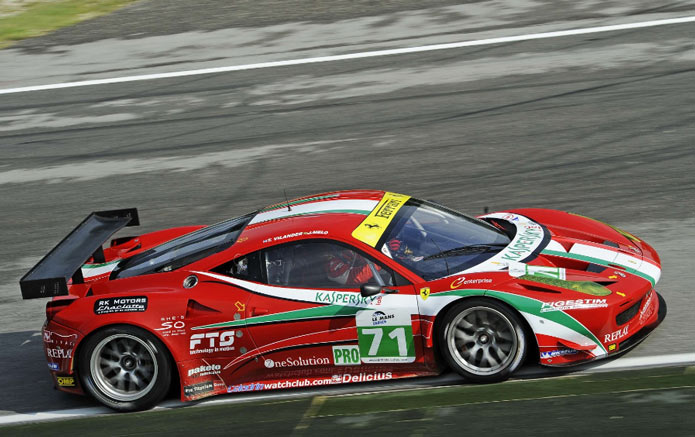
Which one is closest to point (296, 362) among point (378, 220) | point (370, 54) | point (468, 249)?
point (378, 220)

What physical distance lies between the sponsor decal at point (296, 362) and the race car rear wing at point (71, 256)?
1.46 meters

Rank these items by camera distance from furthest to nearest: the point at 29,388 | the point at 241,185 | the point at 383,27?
the point at 383,27 → the point at 241,185 → the point at 29,388

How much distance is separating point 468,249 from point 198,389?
6.81 ft

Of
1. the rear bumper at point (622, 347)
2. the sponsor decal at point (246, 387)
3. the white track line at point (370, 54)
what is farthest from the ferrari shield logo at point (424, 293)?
the white track line at point (370, 54)

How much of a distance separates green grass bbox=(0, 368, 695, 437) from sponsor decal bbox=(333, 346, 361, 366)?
22 centimetres

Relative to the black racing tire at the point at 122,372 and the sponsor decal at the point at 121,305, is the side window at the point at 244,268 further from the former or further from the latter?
the black racing tire at the point at 122,372

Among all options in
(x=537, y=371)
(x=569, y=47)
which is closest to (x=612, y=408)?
(x=537, y=371)

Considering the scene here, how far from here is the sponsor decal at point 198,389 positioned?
6352mm

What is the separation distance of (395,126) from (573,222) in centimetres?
520

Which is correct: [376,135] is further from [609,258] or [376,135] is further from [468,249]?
[609,258]

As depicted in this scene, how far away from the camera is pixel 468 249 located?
21.5ft

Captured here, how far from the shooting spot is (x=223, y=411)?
20.1 ft

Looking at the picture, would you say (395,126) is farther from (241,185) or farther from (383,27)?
(383,27)

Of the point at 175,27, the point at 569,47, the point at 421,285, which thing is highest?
the point at 175,27
